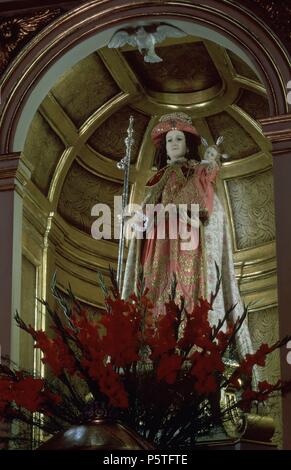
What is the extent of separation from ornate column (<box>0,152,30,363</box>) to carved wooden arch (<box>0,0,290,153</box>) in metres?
0.15

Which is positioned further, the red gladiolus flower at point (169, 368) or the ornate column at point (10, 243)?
the ornate column at point (10, 243)

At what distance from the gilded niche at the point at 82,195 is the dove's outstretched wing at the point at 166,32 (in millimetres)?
1437

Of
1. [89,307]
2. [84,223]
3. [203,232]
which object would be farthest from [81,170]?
[203,232]

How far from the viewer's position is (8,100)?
7.06m

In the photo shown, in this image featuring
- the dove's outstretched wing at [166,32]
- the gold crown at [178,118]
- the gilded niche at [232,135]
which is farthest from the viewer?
the gilded niche at [232,135]

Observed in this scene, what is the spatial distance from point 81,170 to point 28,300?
1.25 m

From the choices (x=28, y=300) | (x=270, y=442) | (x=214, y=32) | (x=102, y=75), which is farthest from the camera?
(x=102, y=75)

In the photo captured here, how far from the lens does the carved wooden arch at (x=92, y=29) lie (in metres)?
6.79

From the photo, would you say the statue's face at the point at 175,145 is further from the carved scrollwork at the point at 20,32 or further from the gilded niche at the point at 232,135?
the carved scrollwork at the point at 20,32

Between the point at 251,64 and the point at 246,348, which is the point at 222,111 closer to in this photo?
the point at 251,64

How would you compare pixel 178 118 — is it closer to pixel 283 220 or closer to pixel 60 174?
pixel 60 174

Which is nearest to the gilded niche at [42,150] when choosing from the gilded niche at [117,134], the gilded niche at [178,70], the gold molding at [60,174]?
the gold molding at [60,174]

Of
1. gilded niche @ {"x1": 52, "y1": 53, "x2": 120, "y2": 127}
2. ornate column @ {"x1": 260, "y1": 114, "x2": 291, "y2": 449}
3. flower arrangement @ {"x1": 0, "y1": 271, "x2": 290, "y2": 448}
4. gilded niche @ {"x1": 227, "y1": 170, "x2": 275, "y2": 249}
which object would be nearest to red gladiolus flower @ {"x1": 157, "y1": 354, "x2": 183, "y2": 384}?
flower arrangement @ {"x1": 0, "y1": 271, "x2": 290, "y2": 448}

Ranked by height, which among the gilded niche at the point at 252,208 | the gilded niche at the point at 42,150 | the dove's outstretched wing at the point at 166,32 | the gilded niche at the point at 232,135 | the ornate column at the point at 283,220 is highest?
the dove's outstretched wing at the point at 166,32
